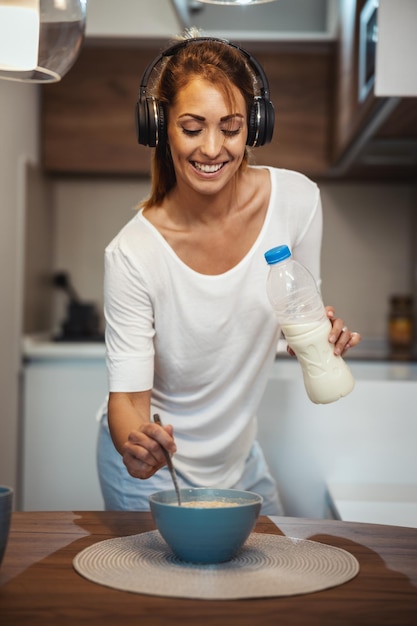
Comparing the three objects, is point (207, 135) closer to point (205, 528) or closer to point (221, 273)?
point (221, 273)

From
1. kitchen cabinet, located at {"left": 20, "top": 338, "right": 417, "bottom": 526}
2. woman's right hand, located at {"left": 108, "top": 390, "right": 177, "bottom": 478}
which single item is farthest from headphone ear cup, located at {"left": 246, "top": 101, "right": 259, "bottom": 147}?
kitchen cabinet, located at {"left": 20, "top": 338, "right": 417, "bottom": 526}

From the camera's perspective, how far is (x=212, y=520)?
931 millimetres

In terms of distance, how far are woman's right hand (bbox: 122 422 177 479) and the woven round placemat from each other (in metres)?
0.10

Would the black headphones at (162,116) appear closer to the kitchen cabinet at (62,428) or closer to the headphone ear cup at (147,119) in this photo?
the headphone ear cup at (147,119)

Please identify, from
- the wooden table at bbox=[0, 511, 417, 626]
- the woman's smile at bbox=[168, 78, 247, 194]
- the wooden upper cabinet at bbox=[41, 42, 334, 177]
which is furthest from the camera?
the wooden upper cabinet at bbox=[41, 42, 334, 177]

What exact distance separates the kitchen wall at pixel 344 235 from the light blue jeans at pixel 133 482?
188 cm

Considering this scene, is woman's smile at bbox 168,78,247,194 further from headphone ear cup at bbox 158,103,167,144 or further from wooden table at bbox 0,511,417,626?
wooden table at bbox 0,511,417,626

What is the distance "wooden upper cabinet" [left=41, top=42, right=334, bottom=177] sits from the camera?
10.3 feet

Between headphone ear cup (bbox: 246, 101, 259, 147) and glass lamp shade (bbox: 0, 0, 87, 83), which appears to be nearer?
glass lamp shade (bbox: 0, 0, 87, 83)

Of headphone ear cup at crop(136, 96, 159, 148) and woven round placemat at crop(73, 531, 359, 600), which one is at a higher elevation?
headphone ear cup at crop(136, 96, 159, 148)

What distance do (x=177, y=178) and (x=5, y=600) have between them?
902 mm

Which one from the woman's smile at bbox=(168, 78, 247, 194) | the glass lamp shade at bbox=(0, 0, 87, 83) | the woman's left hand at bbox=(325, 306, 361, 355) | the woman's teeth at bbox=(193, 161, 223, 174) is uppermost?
the glass lamp shade at bbox=(0, 0, 87, 83)

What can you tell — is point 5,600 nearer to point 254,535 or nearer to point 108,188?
point 254,535

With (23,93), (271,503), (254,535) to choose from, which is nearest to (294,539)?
(254,535)
